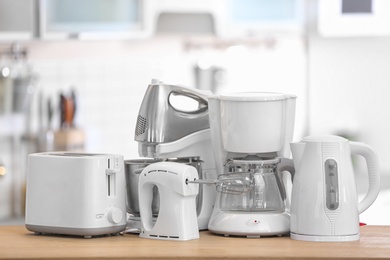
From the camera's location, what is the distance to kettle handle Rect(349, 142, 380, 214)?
2324 millimetres

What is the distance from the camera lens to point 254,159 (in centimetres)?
238

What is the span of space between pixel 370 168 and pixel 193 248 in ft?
1.62

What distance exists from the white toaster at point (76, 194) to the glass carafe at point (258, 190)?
280mm

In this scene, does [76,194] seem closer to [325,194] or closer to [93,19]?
[325,194]

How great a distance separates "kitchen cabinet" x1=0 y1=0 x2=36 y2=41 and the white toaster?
6.58ft

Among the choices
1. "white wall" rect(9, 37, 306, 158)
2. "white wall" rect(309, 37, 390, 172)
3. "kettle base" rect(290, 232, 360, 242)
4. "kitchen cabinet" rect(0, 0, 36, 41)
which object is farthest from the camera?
"white wall" rect(9, 37, 306, 158)

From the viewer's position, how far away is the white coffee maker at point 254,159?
91.8 inches

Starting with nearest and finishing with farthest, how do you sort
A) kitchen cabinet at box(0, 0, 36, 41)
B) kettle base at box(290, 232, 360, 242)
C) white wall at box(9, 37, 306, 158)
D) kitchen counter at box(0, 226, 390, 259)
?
kitchen counter at box(0, 226, 390, 259), kettle base at box(290, 232, 360, 242), kitchen cabinet at box(0, 0, 36, 41), white wall at box(9, 37, 306, 158)

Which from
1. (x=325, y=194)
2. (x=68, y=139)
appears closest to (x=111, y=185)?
(x=325, y=194)

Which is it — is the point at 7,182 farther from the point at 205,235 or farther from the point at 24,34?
the point at 205,235

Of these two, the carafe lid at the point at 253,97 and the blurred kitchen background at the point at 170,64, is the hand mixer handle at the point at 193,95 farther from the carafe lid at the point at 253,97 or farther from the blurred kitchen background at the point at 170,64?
the blurred kitchen background at the point at 170,64

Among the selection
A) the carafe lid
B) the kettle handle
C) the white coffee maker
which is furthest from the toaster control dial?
the kettle handle

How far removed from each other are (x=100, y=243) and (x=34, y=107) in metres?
2.46

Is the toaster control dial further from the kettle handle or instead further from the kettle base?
the kettle handle
